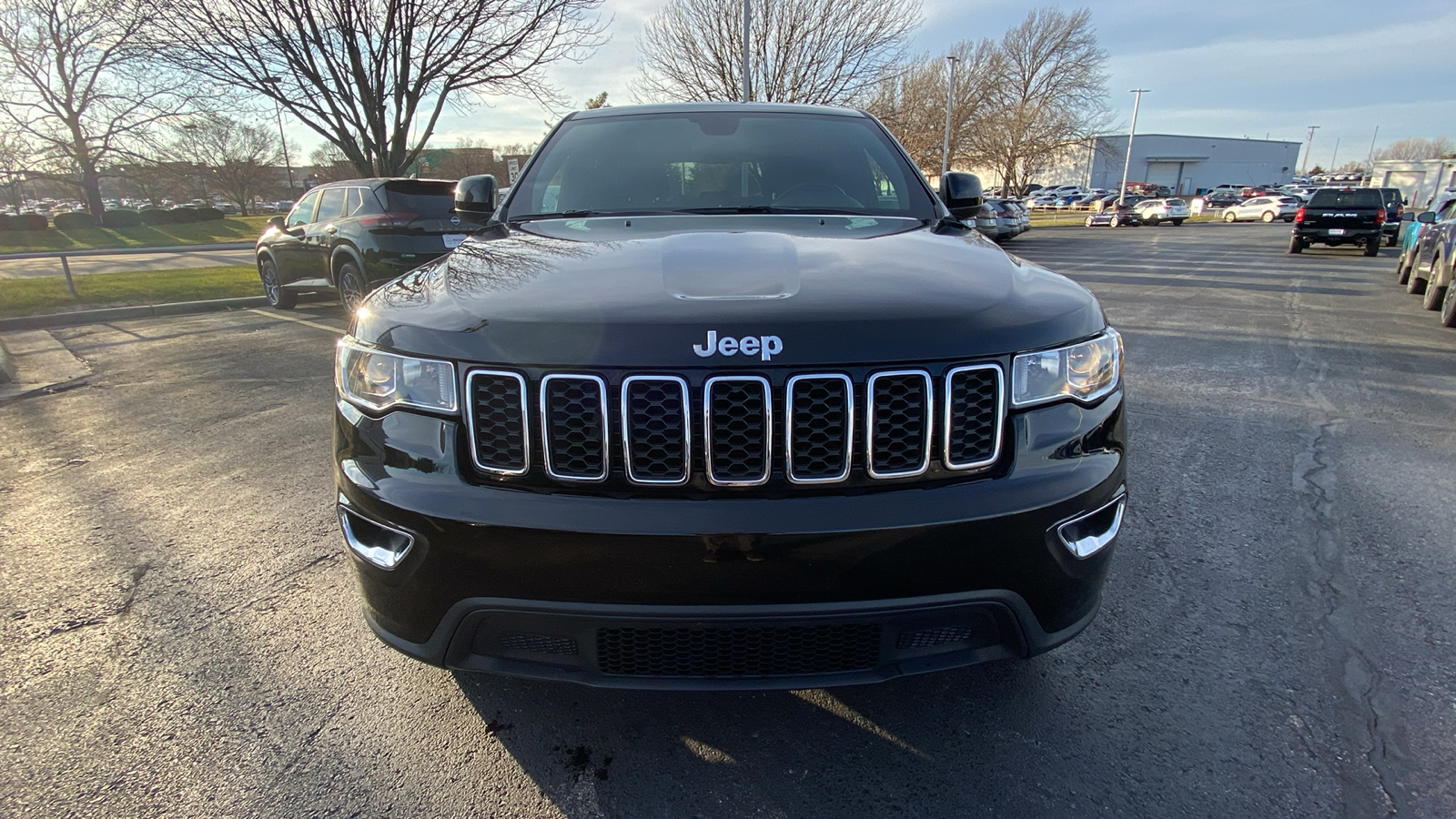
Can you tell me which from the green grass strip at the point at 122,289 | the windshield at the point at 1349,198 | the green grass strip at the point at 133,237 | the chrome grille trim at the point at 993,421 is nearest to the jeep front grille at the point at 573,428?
the chrome grille trim at the point at 993,421

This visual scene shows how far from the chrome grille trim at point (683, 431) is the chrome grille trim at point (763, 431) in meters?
0.03

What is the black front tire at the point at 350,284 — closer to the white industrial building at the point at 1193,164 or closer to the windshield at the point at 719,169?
the windshield at the point at 719,169

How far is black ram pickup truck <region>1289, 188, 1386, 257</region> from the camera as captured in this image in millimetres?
17750

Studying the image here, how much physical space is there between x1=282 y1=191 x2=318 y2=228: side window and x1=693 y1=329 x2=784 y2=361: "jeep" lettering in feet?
32.5

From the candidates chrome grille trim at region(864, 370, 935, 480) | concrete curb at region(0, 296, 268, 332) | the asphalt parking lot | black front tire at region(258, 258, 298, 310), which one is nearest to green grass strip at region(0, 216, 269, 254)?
concrete curb at region(0, 296, 268, 332)

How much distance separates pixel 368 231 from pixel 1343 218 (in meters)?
21.8

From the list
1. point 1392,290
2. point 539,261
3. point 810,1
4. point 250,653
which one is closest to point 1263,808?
point 539,261

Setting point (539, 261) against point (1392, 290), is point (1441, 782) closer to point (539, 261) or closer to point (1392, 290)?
point (539, 261)

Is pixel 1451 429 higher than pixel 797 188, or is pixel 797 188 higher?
pixel 797 188

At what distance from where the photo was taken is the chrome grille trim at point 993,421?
1521mm

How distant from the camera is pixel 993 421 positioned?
5.13 ft

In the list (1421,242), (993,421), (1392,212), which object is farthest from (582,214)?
(1392,212)

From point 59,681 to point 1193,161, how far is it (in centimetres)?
11109

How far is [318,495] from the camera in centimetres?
354
